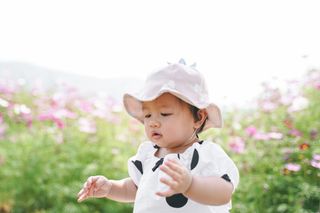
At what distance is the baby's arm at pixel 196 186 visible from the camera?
1.64m

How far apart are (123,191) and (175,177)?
49 centimetres

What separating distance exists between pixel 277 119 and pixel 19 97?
3.42m

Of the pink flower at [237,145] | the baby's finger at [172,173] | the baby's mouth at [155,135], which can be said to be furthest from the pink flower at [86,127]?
the baby's finger at [172,173]

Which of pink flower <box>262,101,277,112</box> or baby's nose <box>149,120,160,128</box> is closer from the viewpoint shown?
baby's nose <box>149,120,160,128</box>

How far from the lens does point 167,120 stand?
1859mm

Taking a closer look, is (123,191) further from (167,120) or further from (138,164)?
(167,120)

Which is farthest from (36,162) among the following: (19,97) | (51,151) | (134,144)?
(19,97)

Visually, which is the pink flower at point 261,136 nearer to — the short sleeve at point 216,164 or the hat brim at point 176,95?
the hat brim at point 176,95

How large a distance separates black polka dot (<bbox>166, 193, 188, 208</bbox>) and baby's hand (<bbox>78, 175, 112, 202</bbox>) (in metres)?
0.29

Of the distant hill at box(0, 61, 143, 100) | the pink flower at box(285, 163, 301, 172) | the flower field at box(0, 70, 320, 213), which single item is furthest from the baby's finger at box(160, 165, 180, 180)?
the distant hill at box(0, 61, 143, 100)

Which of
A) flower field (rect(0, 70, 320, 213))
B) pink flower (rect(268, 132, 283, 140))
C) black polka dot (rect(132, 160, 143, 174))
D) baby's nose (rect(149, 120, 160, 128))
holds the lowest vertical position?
flower field (rect(0, 70, 320, 213))

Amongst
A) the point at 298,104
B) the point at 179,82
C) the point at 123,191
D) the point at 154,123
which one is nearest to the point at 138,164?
the point at 123,191

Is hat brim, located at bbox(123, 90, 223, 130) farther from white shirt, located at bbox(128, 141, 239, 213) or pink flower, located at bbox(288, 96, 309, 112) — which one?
pink flower, located at bbox(288, 96, 309, 112)

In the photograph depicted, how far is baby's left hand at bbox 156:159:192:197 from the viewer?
64.4 inches
